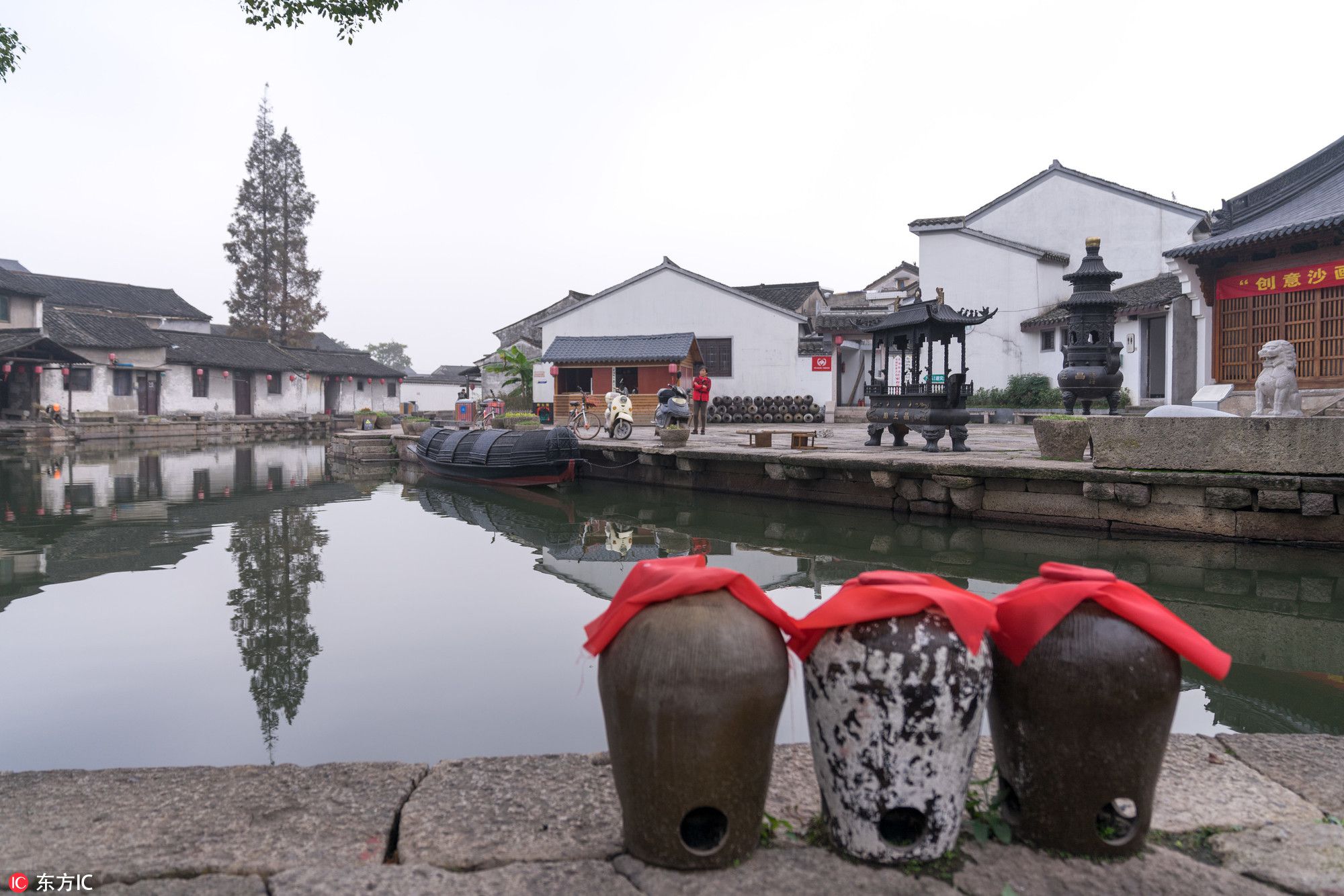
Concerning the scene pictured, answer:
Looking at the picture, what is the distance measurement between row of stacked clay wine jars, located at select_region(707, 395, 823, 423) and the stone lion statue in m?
16.5

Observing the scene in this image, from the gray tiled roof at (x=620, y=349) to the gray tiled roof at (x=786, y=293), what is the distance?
515cm

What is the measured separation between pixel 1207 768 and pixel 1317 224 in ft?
34.9

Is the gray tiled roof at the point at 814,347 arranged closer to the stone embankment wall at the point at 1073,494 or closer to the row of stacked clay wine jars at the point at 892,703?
the stone embankment wall at the point at 1073,494

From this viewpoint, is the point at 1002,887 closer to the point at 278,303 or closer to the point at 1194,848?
the point at 1194,848

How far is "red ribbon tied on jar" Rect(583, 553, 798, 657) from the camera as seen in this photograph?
81.2 inches

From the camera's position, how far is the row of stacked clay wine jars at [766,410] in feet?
Answer: 80.7

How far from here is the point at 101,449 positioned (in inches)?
930

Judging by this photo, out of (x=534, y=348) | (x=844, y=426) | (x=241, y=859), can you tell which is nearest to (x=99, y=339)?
(x=534, y=348)

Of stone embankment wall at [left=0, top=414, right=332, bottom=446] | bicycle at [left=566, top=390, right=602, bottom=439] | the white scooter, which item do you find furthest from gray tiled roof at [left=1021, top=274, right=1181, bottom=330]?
stone embankment wall at [left=0, top=414, right=332, bottom=446]

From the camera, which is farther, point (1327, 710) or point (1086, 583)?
point (1327, 710)

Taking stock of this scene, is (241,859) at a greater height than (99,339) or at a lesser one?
lesser

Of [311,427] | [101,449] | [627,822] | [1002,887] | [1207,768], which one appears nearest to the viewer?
[1002,887]

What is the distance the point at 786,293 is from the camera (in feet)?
97.1

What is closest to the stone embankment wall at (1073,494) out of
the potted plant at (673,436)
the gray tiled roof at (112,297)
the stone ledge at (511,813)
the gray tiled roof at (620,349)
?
the potted plant at (673,436)
